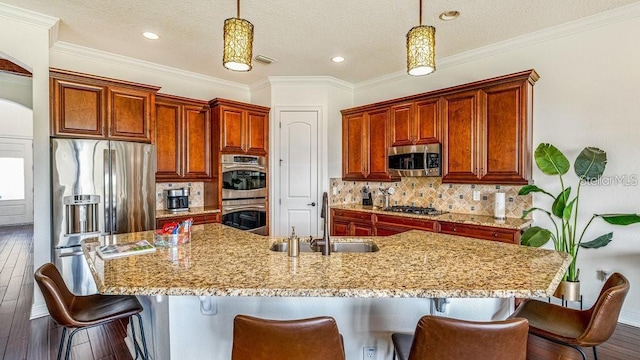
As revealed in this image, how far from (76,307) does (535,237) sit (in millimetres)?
3395

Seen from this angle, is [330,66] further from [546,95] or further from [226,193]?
[546,95]

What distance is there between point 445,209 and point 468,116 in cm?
122

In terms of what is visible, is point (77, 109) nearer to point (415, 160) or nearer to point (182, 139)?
point (182, 139)

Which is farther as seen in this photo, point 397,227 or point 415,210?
point 415,210

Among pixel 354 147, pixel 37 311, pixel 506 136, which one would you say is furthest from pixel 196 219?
pixel 506 136

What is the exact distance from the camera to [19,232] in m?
7.68

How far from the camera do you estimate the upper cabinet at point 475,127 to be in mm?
3285

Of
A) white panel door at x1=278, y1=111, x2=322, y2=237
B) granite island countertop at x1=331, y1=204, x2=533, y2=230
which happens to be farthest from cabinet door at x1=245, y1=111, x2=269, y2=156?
granite island countertop at x1=331, y1=204, x2=533, y2=230

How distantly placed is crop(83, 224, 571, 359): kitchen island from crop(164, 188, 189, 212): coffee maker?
223cm

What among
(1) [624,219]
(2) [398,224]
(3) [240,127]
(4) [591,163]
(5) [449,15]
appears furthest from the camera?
(3) [240,127]

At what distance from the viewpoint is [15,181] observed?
883 centimetres

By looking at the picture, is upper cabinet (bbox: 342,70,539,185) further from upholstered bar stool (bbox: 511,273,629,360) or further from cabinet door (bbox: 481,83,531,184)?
upholstered bar stool (bbox: 511,273,629,360)

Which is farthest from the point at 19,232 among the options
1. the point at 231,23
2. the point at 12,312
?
the point at 231,23

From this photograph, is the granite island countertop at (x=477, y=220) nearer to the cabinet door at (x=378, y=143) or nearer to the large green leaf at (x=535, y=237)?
the large green leaf at (x=535, y=237)
